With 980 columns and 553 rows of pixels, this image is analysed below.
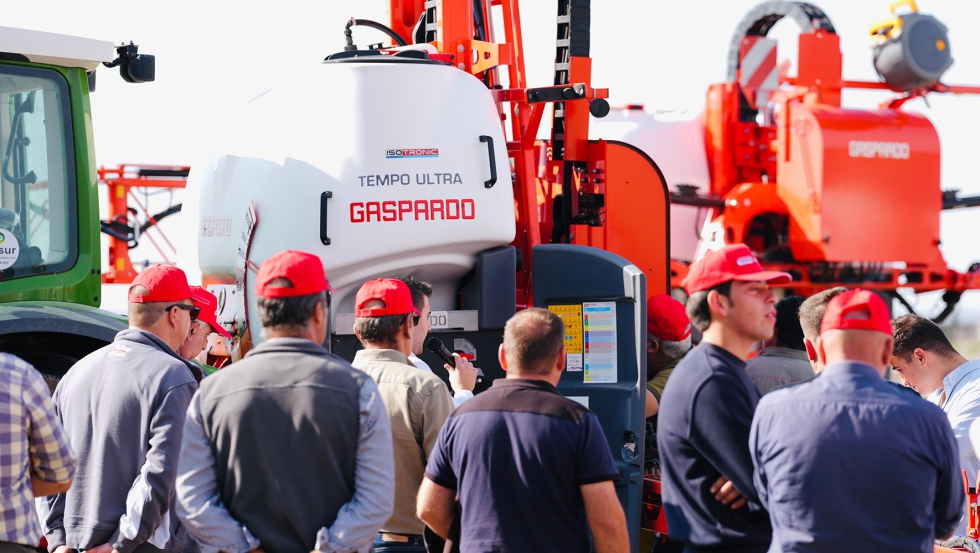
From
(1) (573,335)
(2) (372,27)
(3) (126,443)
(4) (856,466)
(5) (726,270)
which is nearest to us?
(4) (856,466)

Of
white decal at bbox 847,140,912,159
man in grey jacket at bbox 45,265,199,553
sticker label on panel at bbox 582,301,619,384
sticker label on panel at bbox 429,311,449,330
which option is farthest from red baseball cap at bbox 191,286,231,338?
white decal at bbox 847,140,912,159

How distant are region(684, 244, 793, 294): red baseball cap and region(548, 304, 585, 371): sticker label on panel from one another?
6.16 feet

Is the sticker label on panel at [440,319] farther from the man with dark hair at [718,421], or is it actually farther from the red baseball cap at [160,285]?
the man with dark hair at [718,421]

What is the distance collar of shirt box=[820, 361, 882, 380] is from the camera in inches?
105

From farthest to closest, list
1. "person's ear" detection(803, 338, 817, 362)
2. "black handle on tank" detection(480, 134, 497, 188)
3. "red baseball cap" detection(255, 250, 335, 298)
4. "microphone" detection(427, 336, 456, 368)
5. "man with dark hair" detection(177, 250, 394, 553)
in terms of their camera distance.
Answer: "black handle on tank" detection(480, 134, 497, 188)
"microphone" detection(427, 336, 456, 368)
"person's ear" detection(803, 338, 817, 362)
"red baseball cap" detection(255, 250, 335, 298)
"man with dark hair" detection(177, 250, 394, 553)

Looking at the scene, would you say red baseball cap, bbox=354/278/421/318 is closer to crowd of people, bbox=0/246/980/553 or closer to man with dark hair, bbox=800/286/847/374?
crowd of people, bbox=0/246/980/553

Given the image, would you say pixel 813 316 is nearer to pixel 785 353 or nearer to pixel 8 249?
pixel 785 353

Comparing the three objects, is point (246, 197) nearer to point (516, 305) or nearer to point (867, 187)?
point (516, 305)

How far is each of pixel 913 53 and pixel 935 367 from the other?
6.73 meters

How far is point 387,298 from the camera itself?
363 centimetres

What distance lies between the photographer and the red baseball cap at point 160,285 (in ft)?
11.6

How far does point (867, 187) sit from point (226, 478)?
797 centimetres

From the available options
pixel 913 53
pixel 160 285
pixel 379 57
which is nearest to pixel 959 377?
pixel 379 57

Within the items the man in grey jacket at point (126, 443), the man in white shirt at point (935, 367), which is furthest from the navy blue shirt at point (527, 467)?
the man in white shirt at point (935, 367)
